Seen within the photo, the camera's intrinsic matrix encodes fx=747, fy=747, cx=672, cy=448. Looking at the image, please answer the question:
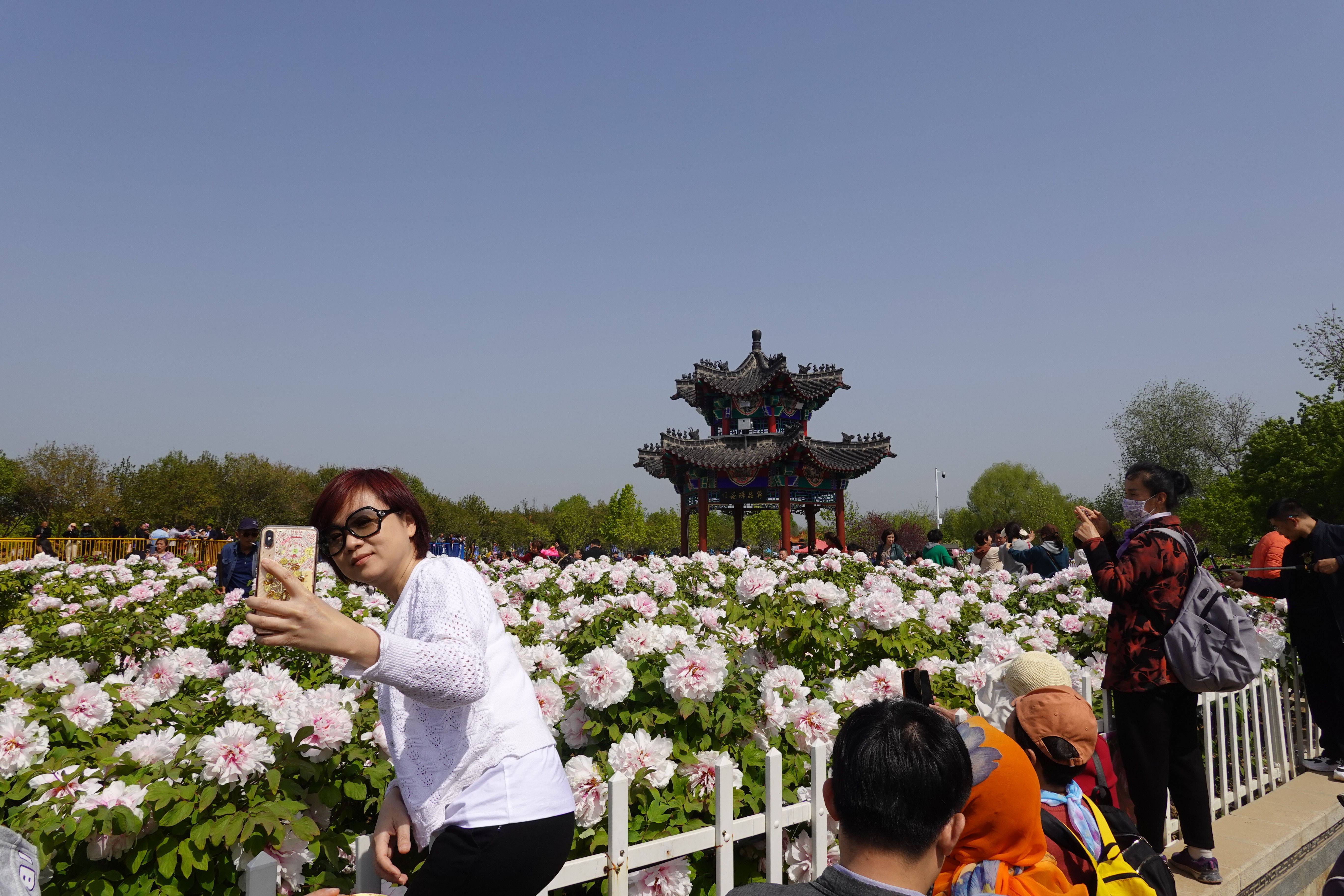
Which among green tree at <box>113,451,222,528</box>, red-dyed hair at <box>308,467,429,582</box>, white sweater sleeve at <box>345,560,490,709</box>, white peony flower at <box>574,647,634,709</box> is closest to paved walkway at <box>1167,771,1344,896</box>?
white peony flower at <box>574,647,634,709</box>

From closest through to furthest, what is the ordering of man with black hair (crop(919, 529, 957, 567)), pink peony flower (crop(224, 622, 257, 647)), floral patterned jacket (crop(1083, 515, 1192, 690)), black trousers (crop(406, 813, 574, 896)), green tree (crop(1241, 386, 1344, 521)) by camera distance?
black trousers (crop(406, 813, 574, 896)) → floral patterned jacket (crop(1083, 515, 1192, 690)) → pink peony flower (crop(224, 622, 257, 647)) → man with black hair (crop(919, 529, 957, 567)) → green tree (crop(1241, 386, 1344, 521))

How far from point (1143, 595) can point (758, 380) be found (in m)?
22.2

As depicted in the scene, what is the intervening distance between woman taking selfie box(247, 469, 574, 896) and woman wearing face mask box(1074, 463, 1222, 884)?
2.61 metres

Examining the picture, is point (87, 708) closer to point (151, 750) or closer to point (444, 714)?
point (151, 750)

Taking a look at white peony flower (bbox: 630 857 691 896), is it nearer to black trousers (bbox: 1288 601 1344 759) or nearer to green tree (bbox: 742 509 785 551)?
black trousers (bbox: 1288 601 1344 759)

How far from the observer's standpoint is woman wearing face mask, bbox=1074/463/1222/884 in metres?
3.15

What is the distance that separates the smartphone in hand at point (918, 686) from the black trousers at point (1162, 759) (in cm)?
173

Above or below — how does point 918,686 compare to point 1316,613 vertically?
above

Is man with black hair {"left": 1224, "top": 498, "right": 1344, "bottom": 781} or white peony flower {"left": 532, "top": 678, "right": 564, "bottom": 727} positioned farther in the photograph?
man with black hair {"left": 1224, "top": 498, "right": 1344, "bottom": 781}

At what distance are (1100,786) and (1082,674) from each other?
1.35 meters

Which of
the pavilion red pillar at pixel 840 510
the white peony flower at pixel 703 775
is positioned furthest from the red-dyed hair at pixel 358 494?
the pavilion red pillar at pixel 840 510

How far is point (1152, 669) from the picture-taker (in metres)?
3.13

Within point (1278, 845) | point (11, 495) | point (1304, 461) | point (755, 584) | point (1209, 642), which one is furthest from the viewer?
point (11, 495)

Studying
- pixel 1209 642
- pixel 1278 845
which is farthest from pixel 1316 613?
pixel 1209 642
